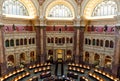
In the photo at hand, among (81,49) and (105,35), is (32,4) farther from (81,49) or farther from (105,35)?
(105,35)

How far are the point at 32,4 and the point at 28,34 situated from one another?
6896mm

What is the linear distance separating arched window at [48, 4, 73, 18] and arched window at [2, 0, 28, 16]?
6.67 metres

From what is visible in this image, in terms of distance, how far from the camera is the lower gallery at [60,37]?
2453cm

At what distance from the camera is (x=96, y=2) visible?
28094 mm

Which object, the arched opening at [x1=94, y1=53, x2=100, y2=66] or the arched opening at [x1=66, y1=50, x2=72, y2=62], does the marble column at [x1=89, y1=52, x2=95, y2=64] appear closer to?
the arched opening at [x1=94, y1=53, x2=100, y2=66]

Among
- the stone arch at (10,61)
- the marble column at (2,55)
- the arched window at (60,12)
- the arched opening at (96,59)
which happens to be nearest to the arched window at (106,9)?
the arched window at (60,12)

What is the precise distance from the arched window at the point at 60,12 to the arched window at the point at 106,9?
6326 mm

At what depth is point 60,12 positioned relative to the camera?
31.9m

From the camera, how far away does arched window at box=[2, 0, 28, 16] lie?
25906 millimetres

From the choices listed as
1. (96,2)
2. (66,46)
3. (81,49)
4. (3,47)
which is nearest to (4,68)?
(3,47)

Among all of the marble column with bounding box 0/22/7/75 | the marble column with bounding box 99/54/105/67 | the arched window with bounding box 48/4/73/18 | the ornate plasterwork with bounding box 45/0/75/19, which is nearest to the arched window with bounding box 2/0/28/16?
the ornate plasterwork with bounding box 45/0/75/19

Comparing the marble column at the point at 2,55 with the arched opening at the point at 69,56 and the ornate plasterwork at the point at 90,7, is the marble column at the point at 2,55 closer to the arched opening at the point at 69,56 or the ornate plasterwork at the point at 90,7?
the arched opening at the point at 69,56

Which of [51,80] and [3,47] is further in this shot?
[3,47]

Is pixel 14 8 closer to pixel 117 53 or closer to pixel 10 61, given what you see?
pixel 10 61
